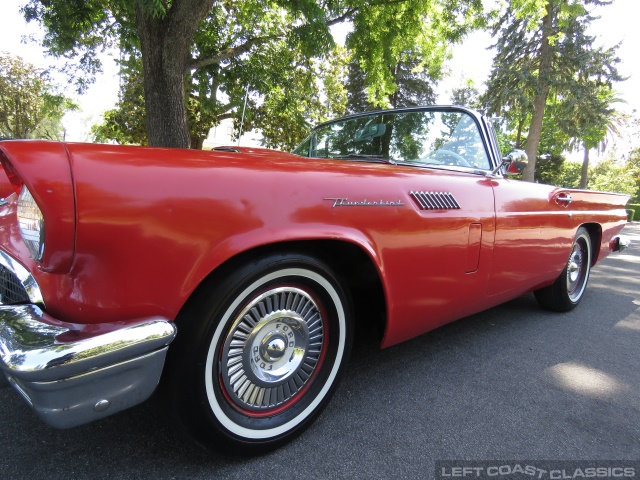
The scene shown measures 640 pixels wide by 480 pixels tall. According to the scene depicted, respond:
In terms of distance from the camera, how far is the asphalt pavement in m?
1.35

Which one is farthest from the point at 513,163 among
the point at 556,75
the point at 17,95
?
the point at 17,95

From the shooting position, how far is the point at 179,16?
5.58 m

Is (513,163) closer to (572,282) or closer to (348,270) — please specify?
(348,270)

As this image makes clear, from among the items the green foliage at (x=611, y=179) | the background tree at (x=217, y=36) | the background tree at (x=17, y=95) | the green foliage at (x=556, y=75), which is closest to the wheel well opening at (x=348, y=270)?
the background tree at (x=217, y=36)

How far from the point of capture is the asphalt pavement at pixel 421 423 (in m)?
1.35

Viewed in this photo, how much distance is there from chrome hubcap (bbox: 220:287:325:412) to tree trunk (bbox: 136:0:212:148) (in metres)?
5.63

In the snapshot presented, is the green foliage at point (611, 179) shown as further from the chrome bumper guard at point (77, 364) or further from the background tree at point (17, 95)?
the background tree at point (17, 95)

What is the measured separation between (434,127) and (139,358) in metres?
2.27

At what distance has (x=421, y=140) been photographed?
256 cm

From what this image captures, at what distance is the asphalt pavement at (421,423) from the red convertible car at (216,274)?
19 centimetres

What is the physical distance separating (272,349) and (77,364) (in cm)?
67

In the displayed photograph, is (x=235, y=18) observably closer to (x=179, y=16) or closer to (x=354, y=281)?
(x=179, y=16)

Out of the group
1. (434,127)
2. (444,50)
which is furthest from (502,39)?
(434,127)

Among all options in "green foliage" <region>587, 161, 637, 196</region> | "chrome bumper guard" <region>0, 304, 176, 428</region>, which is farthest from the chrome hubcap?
"green foliage" <region>587, 161, 637, 196</region>
